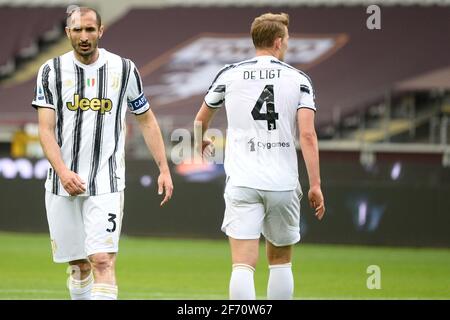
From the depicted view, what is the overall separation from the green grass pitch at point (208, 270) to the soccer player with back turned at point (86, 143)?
9.96 ft

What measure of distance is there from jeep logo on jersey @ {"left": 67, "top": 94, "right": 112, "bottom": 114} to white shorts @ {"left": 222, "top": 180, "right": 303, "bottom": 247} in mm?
954

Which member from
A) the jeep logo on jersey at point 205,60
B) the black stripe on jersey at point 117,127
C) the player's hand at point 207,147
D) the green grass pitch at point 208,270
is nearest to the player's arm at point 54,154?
the black stripe on jersey at point 117,127

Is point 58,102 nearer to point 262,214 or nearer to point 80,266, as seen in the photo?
point 80,266

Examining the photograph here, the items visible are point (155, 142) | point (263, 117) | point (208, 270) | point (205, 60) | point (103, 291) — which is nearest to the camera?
point (103, 291)

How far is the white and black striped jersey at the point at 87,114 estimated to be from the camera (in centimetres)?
788

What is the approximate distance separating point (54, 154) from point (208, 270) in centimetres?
640

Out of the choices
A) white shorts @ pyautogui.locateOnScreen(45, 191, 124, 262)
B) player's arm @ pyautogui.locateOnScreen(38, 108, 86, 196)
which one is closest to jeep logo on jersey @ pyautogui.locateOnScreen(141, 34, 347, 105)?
white shorts @ pyautogui.locateOnScreen(45, 191, 124, 262)

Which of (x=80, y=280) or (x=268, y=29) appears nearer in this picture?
(x=268, y=29)

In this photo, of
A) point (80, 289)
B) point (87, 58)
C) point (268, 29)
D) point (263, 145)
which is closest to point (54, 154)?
point (87, 58)

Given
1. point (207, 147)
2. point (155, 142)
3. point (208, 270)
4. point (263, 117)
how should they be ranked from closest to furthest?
point (263, 117)
point (207, 147)
point (155, 142)
point (208, 270)

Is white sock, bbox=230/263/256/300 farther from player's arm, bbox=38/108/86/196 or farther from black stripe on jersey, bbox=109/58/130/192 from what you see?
player's arm, bbox=38/108/86/196

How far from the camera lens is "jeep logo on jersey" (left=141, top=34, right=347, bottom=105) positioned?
26406mm

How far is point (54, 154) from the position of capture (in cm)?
780
